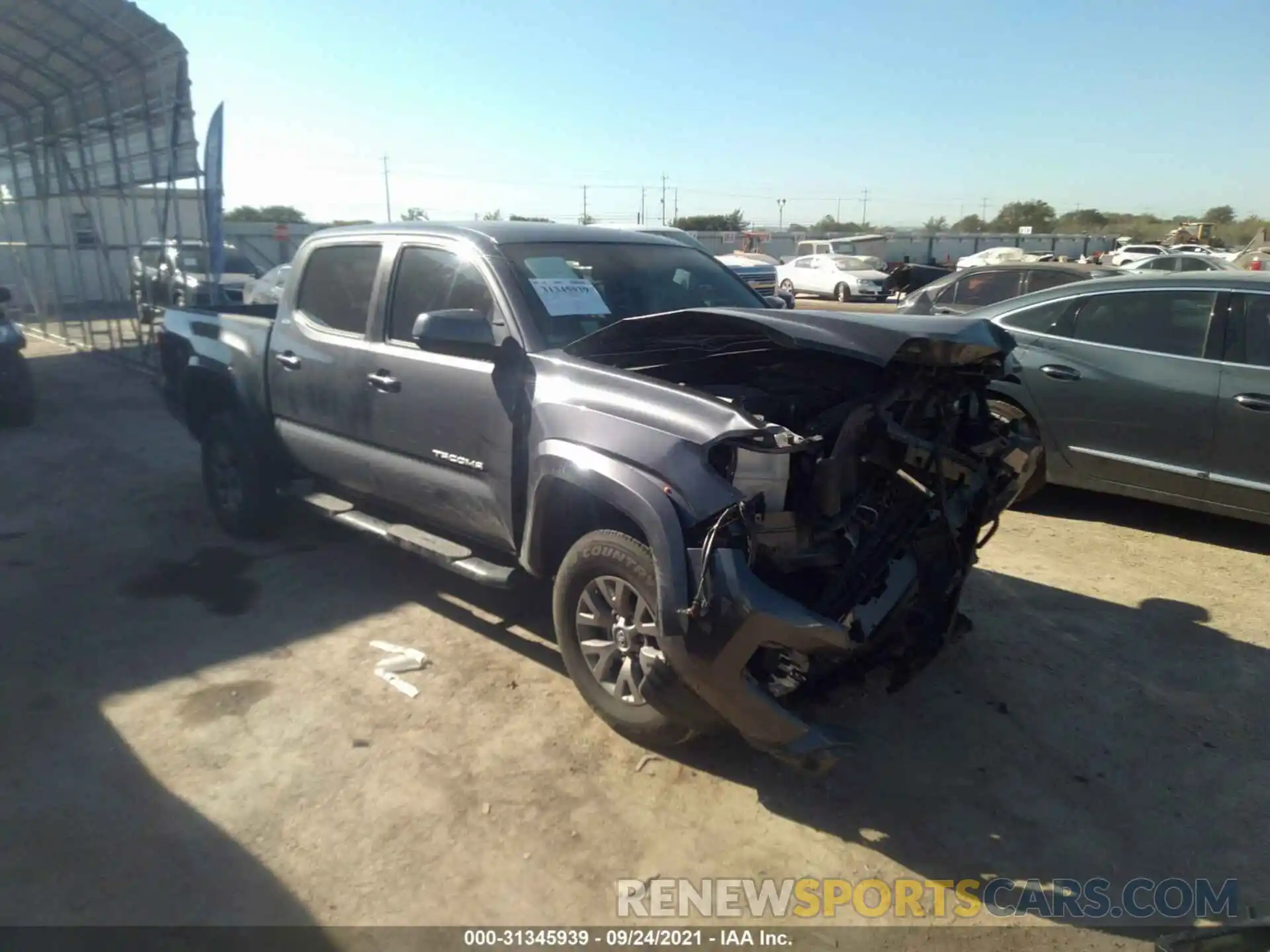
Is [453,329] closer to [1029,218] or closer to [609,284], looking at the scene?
[609,284]

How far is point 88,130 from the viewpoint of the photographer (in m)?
13.1

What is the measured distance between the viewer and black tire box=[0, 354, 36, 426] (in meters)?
9.12

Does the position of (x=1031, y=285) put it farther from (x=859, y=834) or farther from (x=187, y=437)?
(x=187, y=437)

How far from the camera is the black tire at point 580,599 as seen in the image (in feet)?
10.6

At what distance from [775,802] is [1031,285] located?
23.5 ft

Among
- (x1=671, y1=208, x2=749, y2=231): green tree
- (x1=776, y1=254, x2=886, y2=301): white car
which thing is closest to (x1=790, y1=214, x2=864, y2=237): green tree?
(x1=671, y1=208, x2=749, y2=231): green tree

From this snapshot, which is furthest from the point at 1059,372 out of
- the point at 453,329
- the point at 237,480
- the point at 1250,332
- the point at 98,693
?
the point at 98,693

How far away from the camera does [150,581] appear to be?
17.0 feet

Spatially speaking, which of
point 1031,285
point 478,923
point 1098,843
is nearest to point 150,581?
point 478,923

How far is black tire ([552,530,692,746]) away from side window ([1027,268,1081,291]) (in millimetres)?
6613

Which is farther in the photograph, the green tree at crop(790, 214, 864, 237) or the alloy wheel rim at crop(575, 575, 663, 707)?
the green tree at crop(790, 214, 864, 237)

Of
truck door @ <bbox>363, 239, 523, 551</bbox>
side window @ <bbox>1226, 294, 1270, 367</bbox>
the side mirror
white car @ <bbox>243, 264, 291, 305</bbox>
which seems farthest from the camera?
white car @ <bbox>243, 264, 291, 305</bbox>

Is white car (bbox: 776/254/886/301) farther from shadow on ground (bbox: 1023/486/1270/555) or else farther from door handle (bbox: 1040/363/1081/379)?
door handle (bbox: 1040/363/1081/379)

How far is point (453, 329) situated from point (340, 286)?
1.67 meters
